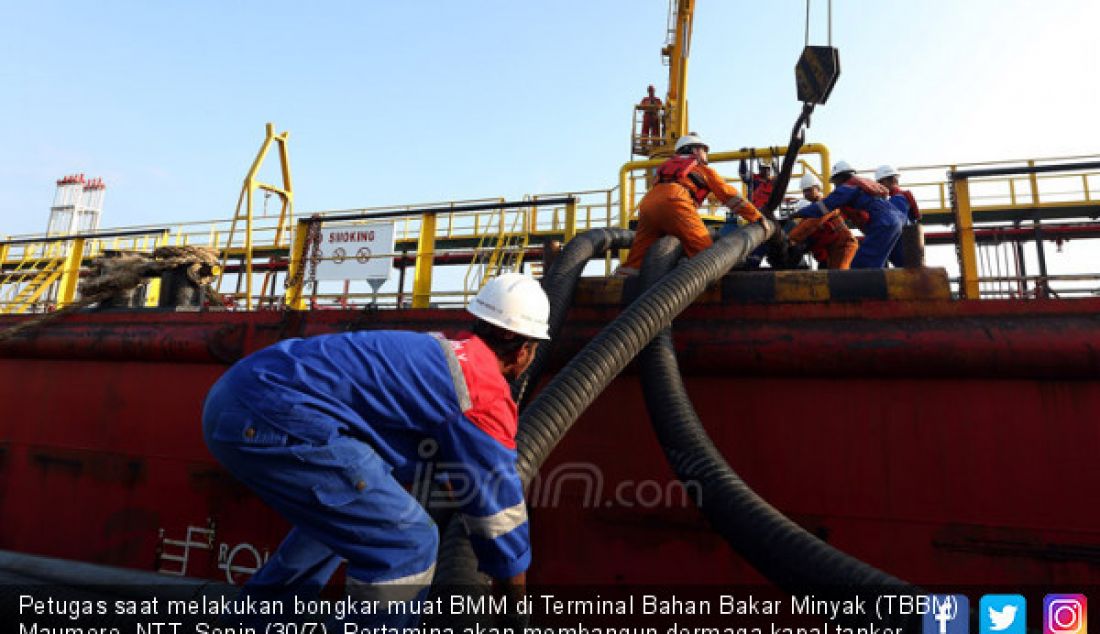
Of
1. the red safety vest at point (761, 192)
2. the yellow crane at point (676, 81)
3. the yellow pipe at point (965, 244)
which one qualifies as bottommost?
the yellow pipe at point (965, 244)

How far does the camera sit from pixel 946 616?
1960 millimetres

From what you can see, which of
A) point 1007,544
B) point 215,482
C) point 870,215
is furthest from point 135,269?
point 1007,544

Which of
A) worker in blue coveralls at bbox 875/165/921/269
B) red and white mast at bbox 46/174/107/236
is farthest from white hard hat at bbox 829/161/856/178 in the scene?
red and white mast at bbox 46/174/107/236

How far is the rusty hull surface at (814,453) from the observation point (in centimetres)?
281

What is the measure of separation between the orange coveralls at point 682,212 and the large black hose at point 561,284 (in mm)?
260

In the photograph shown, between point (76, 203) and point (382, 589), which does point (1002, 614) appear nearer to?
point (382, 589)

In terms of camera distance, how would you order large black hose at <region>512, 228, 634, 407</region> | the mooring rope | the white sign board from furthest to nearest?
the white sign board, the mooring rope, large black hose at <region>512, 228, 634, 407</region>

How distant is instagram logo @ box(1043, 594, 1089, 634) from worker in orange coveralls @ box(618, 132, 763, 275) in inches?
108

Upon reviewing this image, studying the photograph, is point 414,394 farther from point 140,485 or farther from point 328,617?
point 140,485

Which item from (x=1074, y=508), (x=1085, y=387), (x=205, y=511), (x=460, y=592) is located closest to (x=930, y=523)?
(x=1074, y=508)

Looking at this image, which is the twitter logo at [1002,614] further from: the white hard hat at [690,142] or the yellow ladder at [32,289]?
the yellow ladder at [32,289]

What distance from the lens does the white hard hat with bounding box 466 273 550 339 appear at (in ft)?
6.40

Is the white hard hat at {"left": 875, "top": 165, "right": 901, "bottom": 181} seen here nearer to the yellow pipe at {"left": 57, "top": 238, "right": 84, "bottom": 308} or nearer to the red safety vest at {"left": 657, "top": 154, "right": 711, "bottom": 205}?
the red safety vest at {"left": 657, "top": 154, "right": 711, "bottom": 205}

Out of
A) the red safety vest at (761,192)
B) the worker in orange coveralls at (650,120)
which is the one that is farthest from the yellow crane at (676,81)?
the red safety vest at (761,192)
